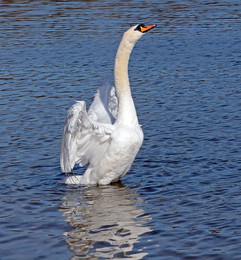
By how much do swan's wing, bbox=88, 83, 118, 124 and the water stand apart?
93cm

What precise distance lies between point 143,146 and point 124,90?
2055 mm

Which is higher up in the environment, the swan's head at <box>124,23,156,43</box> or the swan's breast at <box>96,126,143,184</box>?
the swan's head at <box>124,23,156,43</box>

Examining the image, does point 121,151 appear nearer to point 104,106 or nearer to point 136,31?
point 104,106

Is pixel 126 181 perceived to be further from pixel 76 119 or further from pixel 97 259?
pixel 97 259

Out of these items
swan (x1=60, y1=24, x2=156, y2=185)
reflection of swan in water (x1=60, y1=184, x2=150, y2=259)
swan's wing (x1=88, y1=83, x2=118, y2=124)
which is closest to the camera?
reflection of swan in water (x1=60, y1=184, x2=150, y2=259)

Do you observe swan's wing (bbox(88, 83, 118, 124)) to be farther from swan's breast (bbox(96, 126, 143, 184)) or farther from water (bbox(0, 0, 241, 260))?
swan's breast (bbox(96, 126, 143, 184))

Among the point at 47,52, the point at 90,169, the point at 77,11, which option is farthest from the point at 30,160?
the point at 77,11

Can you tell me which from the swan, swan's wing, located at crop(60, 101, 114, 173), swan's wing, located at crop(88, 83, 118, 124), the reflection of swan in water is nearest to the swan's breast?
the swan

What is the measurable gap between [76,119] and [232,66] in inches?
343

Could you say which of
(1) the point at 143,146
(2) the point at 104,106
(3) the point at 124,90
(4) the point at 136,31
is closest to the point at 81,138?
(3) the point at 124,90

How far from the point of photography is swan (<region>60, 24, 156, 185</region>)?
1012cm

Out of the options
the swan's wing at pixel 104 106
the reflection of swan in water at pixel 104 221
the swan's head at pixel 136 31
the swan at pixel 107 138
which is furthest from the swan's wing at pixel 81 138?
the swan's head at pixel 136 31

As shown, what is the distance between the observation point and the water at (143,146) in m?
8.47

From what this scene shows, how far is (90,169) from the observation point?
35.5ft
